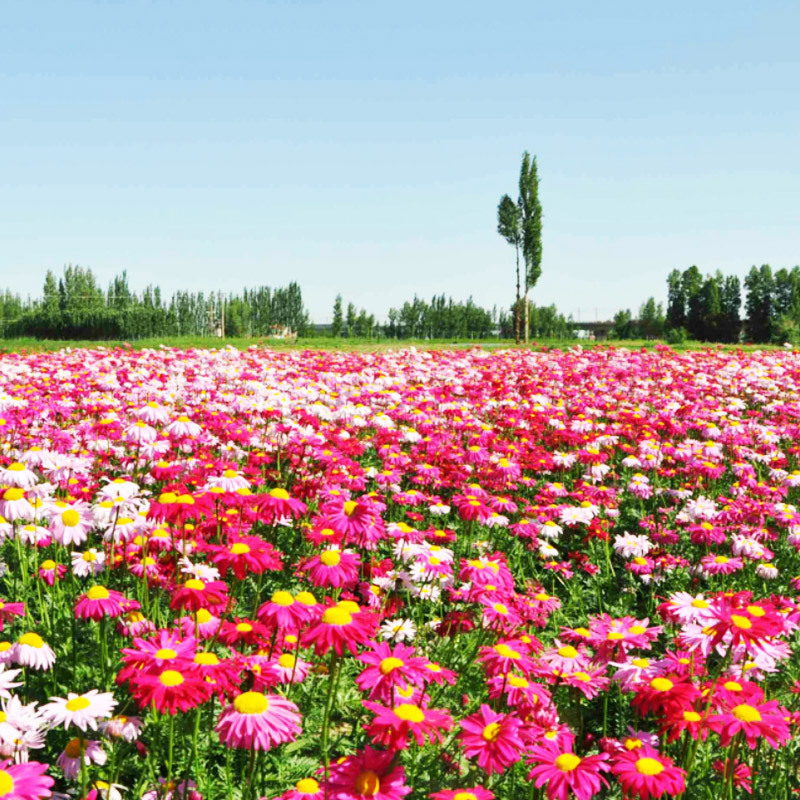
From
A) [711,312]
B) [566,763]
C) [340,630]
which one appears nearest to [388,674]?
[340,630]

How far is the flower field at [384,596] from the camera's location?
1.91 metres

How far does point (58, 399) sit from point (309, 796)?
6409mm

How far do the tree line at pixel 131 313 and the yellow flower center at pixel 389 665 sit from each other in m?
59.1

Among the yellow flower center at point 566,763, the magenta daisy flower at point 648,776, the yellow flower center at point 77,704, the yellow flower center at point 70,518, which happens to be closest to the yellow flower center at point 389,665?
the yellow flower center at point 566,763

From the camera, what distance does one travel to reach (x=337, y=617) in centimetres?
191

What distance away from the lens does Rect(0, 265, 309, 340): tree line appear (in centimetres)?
5728

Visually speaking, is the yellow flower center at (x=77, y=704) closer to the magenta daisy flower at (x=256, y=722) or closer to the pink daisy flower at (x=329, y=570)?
the magenta daisy flower at (x=256, y=722)

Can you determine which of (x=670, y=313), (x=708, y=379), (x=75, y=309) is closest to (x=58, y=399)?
(x=708, y=379)

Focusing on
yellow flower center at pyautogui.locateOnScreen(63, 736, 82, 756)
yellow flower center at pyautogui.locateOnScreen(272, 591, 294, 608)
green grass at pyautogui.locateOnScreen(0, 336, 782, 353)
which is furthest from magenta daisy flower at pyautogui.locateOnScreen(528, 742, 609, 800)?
green grass at pyautogui.locateOnScreen(0, 336, 782, 353)

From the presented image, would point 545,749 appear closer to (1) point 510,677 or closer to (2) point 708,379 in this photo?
(1) point 510,677

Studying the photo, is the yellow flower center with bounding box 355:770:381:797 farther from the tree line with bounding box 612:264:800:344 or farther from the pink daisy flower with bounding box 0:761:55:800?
the tree line with bounding box 612:264:800:344

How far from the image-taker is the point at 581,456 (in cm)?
662

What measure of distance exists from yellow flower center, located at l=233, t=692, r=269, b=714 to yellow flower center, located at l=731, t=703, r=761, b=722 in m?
1.44

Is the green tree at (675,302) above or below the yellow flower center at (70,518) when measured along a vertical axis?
above
